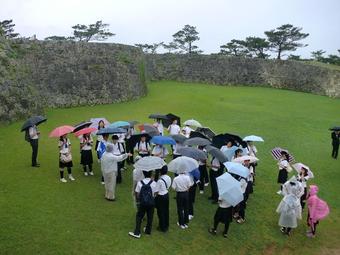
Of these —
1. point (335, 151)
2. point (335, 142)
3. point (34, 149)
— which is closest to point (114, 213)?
point (34, 149)

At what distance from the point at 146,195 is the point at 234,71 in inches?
1222

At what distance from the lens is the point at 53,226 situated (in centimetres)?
833

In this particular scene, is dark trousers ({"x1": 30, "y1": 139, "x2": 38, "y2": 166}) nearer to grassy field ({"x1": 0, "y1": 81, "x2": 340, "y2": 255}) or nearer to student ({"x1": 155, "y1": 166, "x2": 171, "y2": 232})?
grassy field ({"x1": 0, "y1": 81, "x2": 340, "y2": 255})

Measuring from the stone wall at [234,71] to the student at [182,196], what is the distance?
28839mm

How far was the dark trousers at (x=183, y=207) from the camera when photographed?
8.69 metres

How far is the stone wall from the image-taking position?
35.2m

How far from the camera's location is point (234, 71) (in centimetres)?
3725

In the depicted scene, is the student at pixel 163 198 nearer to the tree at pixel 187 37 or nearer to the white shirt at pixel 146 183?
the white shirt at pixel 146 183

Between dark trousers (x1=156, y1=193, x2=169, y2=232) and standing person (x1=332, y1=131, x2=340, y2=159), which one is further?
standing person (x1=332, y1=131, x2=340, y2=159)

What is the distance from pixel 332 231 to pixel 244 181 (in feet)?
9.27

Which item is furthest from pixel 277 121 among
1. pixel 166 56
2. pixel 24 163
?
pixel 166 56

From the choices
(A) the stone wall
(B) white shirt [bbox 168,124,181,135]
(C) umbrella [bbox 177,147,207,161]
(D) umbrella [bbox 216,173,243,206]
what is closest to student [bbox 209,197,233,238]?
(D) umbrella [bbox 216,173,243,206]

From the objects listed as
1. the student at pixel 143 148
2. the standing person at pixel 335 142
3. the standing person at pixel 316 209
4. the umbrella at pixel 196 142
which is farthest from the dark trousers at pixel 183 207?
the standing person at pixel 335 142

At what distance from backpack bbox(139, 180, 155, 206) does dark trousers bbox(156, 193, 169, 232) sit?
0.40 metres
